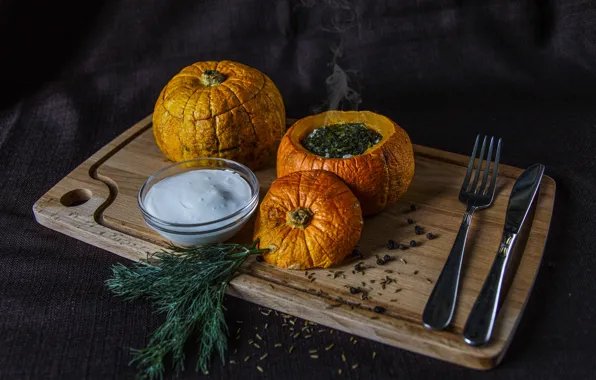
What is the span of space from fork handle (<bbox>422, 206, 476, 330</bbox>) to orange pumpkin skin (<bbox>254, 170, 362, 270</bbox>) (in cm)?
38

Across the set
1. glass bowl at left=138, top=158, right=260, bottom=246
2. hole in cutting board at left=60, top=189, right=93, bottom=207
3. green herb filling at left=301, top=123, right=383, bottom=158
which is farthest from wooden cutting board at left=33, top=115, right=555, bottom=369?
green herb filling at left=301, top=123, right=383, bottom=158

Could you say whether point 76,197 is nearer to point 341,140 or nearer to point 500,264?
point 341,140

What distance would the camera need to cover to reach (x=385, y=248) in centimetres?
279

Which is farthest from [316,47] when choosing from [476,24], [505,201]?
[505,201]

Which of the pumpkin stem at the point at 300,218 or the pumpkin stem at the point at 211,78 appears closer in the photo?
the pumpkin stem at the point at 300,218

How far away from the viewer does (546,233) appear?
280cm

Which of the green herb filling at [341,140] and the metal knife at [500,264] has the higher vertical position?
the green herb filling at [341,140]

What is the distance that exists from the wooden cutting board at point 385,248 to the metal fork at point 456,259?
4 centimetres

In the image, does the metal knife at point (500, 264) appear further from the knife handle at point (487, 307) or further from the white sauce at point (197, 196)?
the white sauce at point (197, 196)

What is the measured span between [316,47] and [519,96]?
1348 mm

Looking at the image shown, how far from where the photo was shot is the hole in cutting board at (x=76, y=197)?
3.20 m

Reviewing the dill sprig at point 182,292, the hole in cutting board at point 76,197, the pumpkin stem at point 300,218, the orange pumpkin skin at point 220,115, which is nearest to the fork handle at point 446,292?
the pumpkin stem at point 300,218

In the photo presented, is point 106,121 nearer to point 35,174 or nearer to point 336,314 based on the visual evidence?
point 35,174

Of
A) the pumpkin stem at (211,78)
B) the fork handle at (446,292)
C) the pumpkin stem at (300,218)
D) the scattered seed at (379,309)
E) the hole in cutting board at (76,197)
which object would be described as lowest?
the scattered seed at (379,309)
